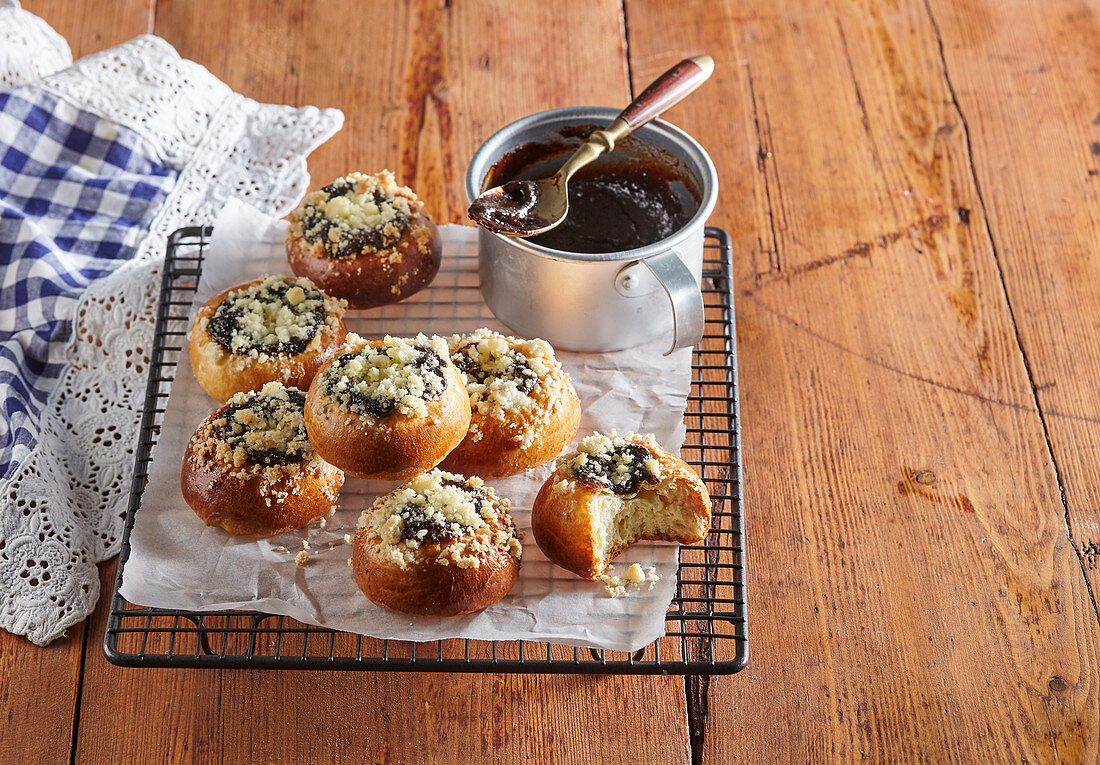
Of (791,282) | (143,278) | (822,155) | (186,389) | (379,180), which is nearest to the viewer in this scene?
(186,389)

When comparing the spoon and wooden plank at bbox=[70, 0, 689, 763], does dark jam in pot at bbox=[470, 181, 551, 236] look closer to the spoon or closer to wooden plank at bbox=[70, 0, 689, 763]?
the spoon

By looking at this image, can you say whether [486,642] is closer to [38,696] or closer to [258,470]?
[258,470]

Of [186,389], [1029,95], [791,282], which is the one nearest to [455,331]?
[186,389]

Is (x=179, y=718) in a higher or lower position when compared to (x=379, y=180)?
lower

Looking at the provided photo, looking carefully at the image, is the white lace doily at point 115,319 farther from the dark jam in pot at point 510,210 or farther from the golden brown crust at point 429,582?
the dark jam in pot at point 510,210

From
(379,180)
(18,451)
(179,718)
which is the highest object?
(379,180)

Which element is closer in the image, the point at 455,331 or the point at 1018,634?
the point at 1018,634

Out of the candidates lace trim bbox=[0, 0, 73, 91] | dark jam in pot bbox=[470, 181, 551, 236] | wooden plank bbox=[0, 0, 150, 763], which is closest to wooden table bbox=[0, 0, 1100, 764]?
wooden plank bbox=[0, 0, 150, 763]

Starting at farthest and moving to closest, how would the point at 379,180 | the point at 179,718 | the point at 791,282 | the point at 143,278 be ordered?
1. the point at 791,282
2. the point at 143,278
3. the point at 379,180
4. the point at 179,718

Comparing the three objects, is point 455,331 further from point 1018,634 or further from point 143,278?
point 1018,634
